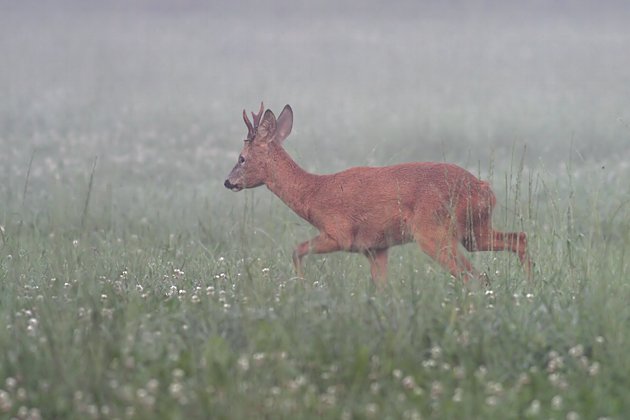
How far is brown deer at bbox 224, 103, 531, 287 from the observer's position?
798 cm

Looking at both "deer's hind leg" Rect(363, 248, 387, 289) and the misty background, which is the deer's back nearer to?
"deer's hind leg" Rect(363, 248, 387, 289)

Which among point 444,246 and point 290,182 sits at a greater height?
point 290,182

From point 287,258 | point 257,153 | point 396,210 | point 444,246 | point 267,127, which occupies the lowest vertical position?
point 287,258

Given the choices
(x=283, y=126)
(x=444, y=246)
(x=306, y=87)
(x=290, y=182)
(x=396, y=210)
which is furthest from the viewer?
(x=306, y=87)

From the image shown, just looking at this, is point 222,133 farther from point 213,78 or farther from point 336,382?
point 336,382

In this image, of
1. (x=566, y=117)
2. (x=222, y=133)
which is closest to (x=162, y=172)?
(x=222, y=133)

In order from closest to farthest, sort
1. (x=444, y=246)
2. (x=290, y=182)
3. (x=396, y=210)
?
(x=444, y=246) → (x=396, y=210) → (x=290, y=182)

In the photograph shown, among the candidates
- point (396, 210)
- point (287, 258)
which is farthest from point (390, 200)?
point (287, 258)

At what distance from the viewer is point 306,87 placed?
23891mm

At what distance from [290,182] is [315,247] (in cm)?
70

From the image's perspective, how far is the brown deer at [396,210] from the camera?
7977 millimetres

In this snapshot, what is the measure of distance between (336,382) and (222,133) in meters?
12.5

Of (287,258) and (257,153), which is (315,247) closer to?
(287,258)

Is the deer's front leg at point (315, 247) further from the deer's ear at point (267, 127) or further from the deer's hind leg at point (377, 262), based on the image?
the deer's ear at point (267, 127)
